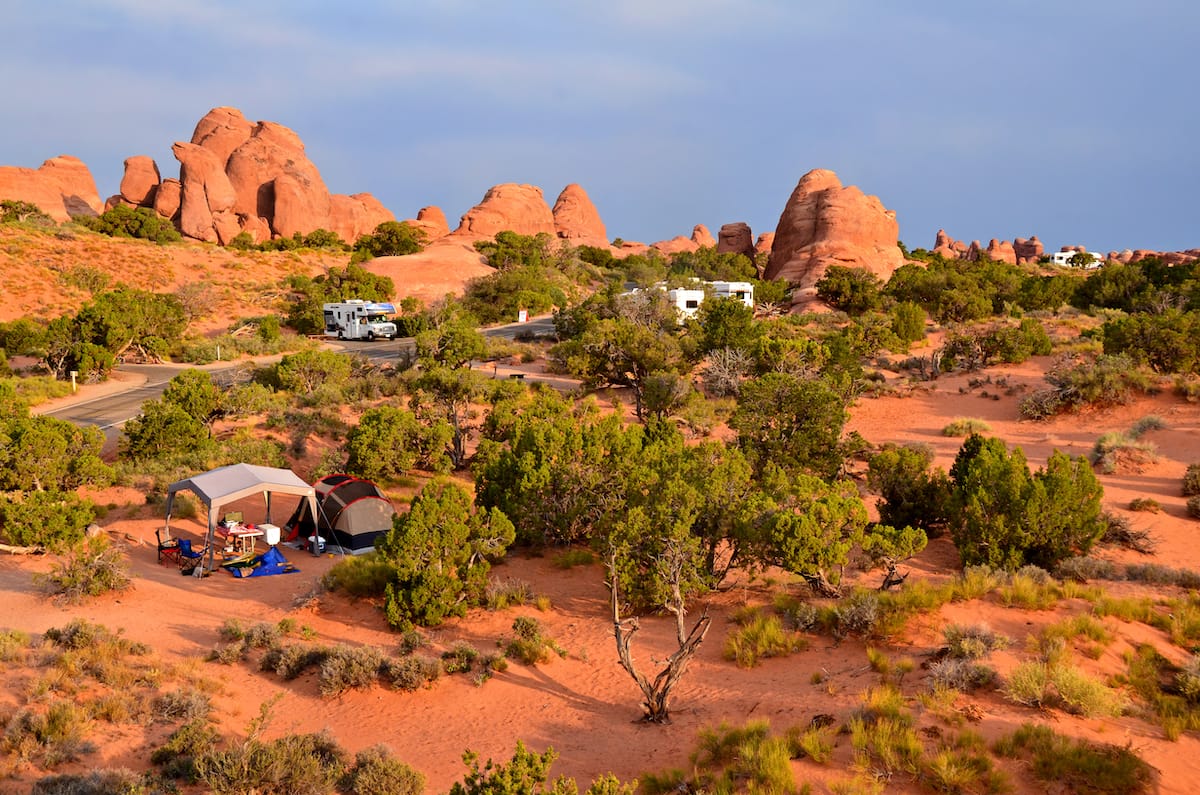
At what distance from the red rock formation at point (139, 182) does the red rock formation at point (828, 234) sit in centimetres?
6560

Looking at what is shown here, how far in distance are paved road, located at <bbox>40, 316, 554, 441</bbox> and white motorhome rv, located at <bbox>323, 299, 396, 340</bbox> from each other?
Result: 664mm

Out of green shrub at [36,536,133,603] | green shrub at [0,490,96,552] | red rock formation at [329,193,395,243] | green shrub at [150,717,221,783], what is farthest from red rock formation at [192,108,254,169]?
green shrub at [150,717,221,783]

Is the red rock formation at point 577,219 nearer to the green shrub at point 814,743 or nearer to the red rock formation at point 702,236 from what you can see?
the red rock formation at point 702,236

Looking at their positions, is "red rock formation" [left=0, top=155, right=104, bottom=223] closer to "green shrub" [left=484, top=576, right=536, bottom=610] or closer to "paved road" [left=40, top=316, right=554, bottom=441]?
"paved road" [left=40, top=316, right=554, bottom=441]

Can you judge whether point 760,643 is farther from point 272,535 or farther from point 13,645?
point 272,535

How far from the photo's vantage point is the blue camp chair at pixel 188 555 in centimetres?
1428

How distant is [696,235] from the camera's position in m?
123

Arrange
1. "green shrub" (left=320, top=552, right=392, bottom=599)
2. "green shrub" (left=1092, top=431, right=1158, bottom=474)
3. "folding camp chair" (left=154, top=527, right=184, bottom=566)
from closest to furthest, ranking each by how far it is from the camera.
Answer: "green shrub" (left=320, top=552, right=392, bottom=599), "folding camp chair" (left=154, top=527, right=184, bottom=566), "green shrub" (left=1092, top=431, right=1158, bottom=474)

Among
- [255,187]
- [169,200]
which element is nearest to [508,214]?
[255,187]

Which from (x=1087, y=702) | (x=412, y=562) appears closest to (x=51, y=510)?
(x=412, y=562)

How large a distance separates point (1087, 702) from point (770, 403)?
11.4 metres

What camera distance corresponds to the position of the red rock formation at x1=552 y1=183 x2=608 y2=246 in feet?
338

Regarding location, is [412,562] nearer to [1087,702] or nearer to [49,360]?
[1087,702]

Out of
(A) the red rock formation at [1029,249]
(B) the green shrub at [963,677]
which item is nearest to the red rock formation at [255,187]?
(B) the green shrub at [963,677]
